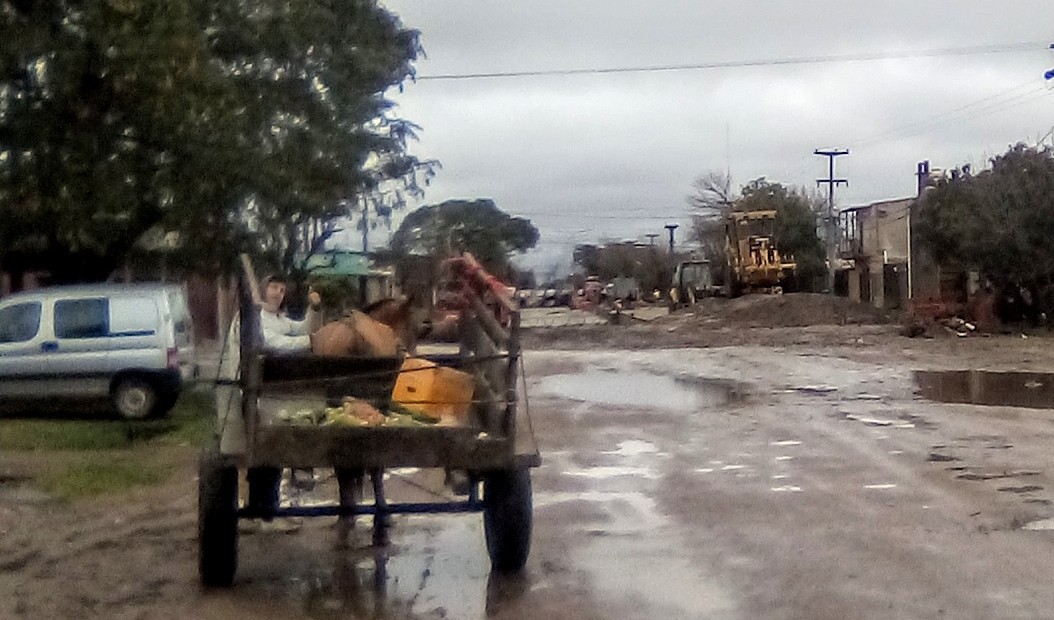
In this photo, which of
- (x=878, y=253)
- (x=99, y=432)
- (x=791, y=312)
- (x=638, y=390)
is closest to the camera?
(x=99, y=432)

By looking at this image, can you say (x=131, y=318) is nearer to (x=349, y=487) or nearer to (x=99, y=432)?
(x=99, y=432)

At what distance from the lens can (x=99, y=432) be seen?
18.7 metres

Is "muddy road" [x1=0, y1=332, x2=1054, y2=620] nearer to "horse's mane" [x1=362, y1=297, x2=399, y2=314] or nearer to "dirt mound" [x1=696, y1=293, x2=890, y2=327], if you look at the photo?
"horse's mane" [x1=362, y1=297, x2=399, y2=314]

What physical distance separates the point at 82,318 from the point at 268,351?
11256mm

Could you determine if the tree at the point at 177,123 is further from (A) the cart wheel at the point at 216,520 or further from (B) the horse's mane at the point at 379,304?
(A) the cart wheel at the point at 216,520

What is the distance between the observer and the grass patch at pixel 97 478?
14.6m

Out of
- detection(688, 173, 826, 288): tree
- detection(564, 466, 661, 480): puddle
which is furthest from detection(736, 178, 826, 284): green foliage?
detection(564, 466, 661, 480): puddle

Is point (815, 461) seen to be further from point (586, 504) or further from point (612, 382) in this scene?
point (612, 382)

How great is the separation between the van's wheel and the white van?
13 millimetres

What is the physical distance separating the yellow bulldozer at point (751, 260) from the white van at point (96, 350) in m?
43.7

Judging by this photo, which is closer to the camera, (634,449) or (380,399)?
(380,399)

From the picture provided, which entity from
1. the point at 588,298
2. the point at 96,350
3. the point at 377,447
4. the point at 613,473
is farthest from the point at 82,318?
the point at 588,298

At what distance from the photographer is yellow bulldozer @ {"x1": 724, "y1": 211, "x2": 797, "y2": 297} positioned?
6328 centimetres

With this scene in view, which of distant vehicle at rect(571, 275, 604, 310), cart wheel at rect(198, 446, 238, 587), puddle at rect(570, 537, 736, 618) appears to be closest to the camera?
puddle at rect(570, 537, 736, 618)
